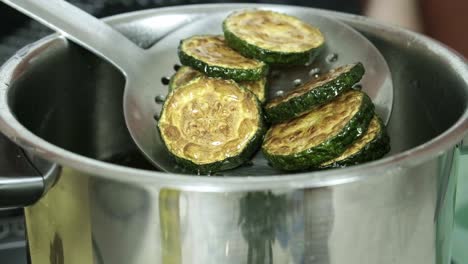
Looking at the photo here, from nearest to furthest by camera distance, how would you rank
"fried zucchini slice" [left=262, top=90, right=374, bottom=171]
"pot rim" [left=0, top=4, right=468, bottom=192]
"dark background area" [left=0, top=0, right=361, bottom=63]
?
"pot rim" [left=0, top=4, right=468, bottom=192], "fried zucchini slice" [left=262, top=90, right=374, bottom=171], "dark background area" [left=0, top=0, right=361, bottom=63]

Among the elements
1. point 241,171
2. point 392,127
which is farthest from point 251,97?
point 392,127

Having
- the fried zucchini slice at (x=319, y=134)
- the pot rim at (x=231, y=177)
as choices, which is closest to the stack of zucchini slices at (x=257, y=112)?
the fried zucchini slice at (x=319, y=134)

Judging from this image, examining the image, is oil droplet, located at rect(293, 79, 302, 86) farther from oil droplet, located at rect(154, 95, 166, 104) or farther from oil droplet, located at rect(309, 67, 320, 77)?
oil droplet, located at rect(154, 95, 166, 104)

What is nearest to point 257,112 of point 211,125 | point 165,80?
point 211,125

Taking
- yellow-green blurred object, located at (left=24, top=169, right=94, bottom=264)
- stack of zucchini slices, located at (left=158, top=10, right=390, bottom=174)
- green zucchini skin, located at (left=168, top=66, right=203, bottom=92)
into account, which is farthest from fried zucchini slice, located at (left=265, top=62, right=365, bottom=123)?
yellow-green blurred object, located at (left=24, top=169, right=94, bottom=264)

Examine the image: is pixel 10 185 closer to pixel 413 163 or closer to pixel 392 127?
pixel 413 163

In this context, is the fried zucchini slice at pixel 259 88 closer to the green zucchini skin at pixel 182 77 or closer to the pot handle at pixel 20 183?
the green zucchini skin at pixel 182 77

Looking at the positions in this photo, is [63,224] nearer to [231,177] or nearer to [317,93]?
[231,177]
